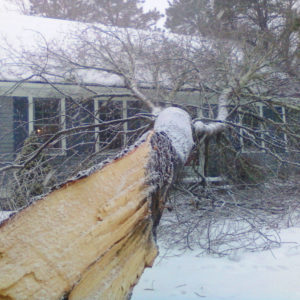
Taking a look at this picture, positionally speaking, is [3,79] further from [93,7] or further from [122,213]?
[93,7]

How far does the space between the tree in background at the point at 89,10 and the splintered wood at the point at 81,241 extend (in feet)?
53.7

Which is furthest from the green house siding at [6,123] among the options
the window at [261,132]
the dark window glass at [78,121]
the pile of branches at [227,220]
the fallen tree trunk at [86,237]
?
the fallen tree trunk at [86,237]

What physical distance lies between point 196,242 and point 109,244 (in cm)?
257

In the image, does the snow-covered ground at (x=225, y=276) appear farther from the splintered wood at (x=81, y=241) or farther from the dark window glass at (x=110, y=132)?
the dark window glass at (x=110, y=132)

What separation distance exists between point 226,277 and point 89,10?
679 inches

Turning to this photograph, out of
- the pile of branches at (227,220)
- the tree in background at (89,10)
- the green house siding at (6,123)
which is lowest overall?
the pile of branches at (227,220)

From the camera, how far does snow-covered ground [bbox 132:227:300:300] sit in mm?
2826

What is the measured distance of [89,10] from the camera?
18.1 meters

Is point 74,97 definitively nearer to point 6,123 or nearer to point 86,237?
point 6,123

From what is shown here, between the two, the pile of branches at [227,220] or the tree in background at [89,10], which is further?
the tree in background at [89,10]

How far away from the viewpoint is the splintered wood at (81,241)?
1355 millimetres

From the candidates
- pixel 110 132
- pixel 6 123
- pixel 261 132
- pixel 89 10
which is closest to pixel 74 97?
pixel 110 132

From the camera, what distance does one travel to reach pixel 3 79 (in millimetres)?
7477

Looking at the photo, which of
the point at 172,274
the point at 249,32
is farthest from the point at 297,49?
the point at 172,274
